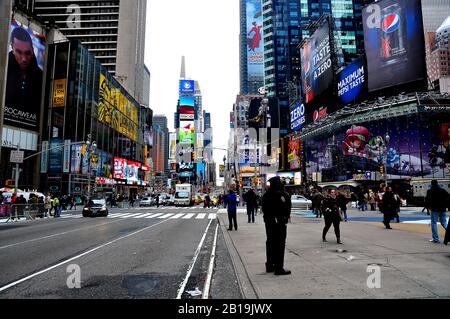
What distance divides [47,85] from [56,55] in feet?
18.8

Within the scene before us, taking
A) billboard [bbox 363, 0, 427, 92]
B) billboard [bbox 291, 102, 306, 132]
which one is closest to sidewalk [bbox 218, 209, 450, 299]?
billboard [bbox 363, 0, 427, 92]

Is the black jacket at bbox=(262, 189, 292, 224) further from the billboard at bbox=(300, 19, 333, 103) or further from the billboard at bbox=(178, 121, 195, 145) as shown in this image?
the billboard at bbox=(178, 121, 195, 145)

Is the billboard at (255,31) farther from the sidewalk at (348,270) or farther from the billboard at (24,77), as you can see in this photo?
the sidewalk at (348,270)

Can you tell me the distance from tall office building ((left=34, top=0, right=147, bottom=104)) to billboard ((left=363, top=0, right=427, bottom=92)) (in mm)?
77047

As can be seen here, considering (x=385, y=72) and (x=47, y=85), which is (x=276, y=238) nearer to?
(x=385, y=72)

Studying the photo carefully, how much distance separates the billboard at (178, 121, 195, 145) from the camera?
558 ft

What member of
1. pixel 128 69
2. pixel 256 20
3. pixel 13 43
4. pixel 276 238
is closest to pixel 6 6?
pixel 13 43

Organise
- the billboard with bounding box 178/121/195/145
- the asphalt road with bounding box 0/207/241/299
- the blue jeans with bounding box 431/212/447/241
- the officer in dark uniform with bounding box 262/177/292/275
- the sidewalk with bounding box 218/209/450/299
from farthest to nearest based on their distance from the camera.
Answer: the billboard with bounding box 178/121/195/145
the blue jeans with bounding box 431/212/447/241
the officer in dark uniform with bounding box 262/177/292/275
the asphalt road with bounding box 0/207/241/299
the sidewalk with bounding box 218/209/450/299

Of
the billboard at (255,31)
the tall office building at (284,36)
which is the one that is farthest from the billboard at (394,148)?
the billboard at (255,31)

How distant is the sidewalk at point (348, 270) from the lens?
4691 millimetres

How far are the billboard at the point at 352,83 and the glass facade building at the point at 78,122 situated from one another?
41.2m

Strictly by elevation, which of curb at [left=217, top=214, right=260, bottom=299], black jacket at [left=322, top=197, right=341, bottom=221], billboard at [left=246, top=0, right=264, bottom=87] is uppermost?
billboard at [left=246, top=0, right=264, bottom=87]

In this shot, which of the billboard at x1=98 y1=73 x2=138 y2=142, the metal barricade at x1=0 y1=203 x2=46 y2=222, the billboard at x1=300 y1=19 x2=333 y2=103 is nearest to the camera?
the metal barricade at x1=0 y1=203 x2=46 y2=222

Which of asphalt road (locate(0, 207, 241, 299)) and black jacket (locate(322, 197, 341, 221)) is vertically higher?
black jacket (locate(322, 197, 341, 221))
